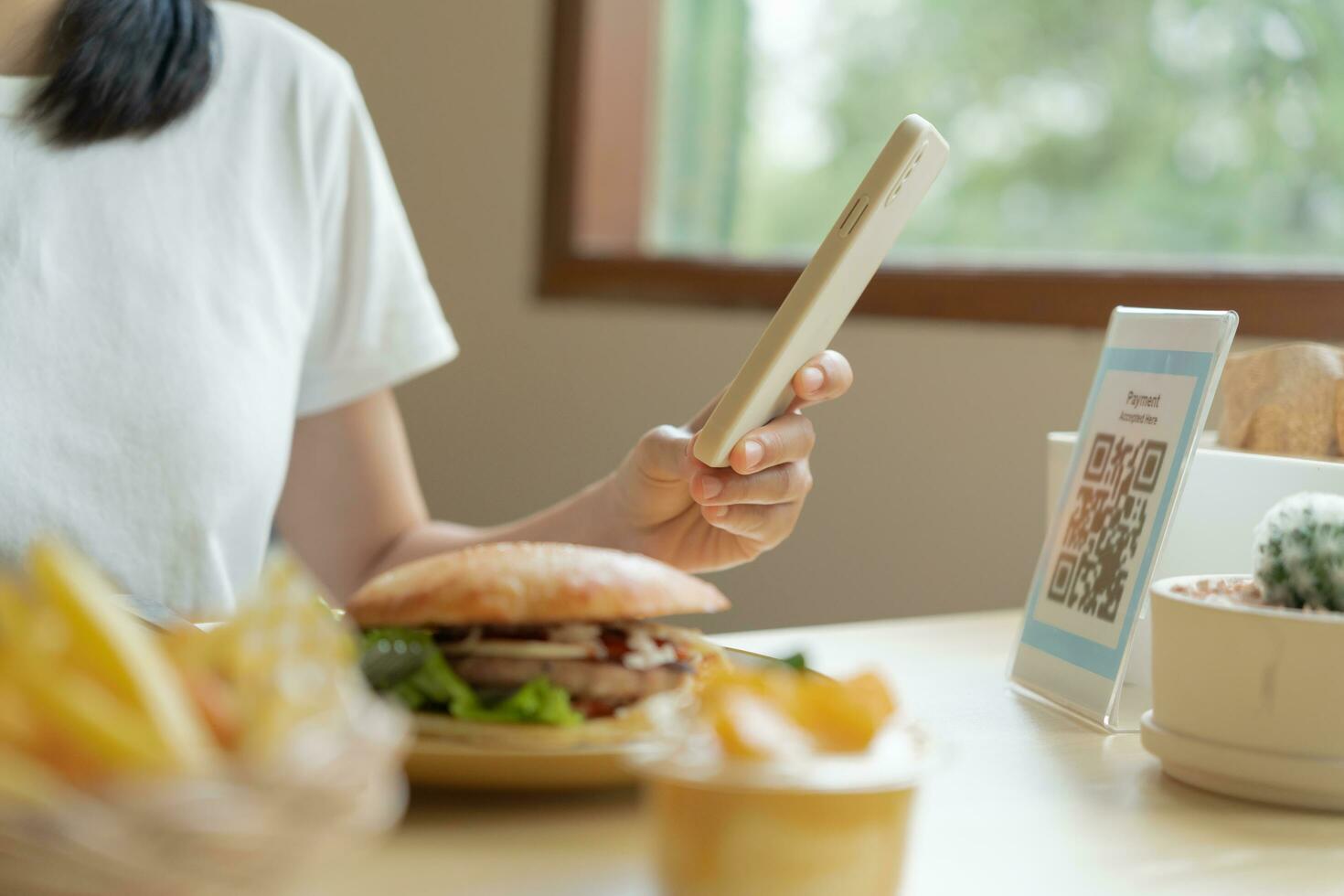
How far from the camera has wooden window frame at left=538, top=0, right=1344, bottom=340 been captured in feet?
4.17

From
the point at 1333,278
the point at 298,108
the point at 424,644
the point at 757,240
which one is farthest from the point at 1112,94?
the point at 424,644

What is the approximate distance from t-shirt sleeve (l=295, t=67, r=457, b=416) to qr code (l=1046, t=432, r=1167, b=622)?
63 cm

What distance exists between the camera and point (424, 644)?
58 cm

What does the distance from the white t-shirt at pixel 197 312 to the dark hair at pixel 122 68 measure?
0.02 metres

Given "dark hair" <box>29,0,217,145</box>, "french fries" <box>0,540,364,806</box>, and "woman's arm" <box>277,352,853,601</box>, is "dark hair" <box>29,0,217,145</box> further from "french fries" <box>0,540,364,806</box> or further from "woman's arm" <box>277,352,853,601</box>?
"french fries" <box>0,540,364,806</box>

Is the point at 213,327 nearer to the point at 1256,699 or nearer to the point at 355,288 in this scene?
the point at 355,288

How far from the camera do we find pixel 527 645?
0.57 metres

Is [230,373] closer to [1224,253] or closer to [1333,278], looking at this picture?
[1333,278]

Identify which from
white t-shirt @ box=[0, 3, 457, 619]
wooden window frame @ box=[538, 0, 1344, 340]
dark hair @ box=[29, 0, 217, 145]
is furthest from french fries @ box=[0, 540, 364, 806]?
wooden window frame @ box=[538, 0, 1344, 340]

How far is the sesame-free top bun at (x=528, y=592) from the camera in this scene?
560 mm

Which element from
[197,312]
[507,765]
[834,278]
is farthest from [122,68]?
[507,765]

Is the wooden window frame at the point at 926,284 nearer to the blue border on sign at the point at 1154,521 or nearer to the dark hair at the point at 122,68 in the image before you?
the blue border on sign at the point at 1154,521

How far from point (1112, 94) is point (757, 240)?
542 mm

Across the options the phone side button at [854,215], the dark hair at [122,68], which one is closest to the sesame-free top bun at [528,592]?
the phone side button at [854,215]
